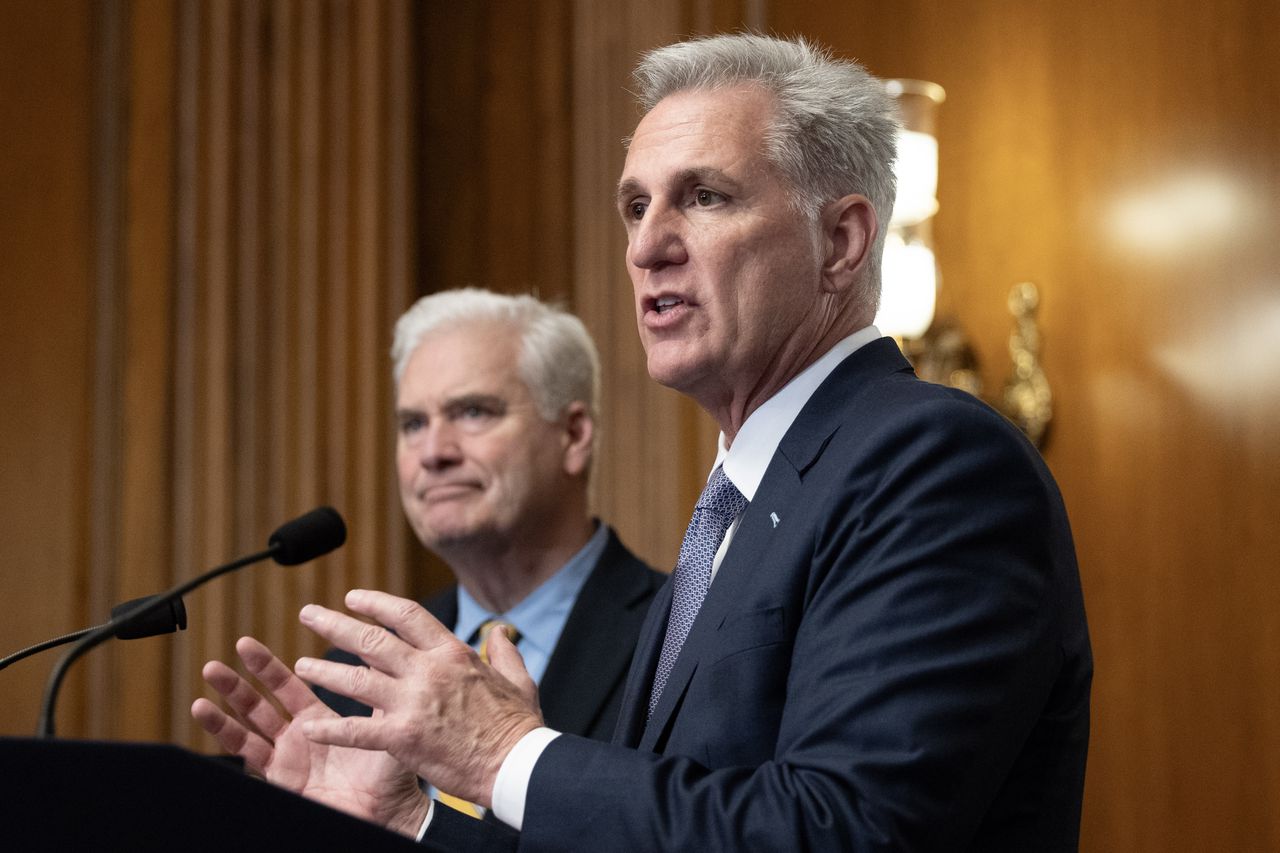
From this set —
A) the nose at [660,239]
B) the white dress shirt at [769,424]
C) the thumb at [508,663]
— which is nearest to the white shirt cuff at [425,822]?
the thumb at [508,663]

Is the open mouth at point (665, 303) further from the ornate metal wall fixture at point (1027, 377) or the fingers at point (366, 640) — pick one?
the ornate metal wall fixture at point (1027, 377)

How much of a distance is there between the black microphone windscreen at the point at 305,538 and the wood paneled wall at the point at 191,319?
253 cm

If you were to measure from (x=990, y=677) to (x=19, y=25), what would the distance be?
158 inches

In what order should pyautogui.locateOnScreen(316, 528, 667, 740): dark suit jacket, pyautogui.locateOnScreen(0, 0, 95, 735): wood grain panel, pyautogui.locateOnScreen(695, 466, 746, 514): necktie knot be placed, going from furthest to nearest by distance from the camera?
pyautogui.locateOnScreen(0, 0, 95, 735): wood grain panel < pyautogui.locateOnScreen(316, 528, 667, 740): dark suit jacket < pyautogui.locateOnScreen(695, 466, 746, 514): necktie knot

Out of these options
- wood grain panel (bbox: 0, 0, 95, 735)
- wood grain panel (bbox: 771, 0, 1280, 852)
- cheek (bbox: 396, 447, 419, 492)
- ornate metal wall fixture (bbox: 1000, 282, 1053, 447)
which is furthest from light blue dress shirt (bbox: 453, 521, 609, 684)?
wood grain panel (bbox: 0, 0, 95, 735)

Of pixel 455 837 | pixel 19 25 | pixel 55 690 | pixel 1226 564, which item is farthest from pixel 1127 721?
pixel 19 25

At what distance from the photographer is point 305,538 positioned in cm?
175

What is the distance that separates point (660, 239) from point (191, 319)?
9.47 feet

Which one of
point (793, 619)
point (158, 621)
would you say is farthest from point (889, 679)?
point (158, 621)

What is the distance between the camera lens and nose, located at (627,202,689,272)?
1.81 meters

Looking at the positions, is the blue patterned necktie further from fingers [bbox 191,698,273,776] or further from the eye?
fingers [bbox 191,698,273,776]

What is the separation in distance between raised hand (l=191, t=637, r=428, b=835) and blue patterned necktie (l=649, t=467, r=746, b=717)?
338mm

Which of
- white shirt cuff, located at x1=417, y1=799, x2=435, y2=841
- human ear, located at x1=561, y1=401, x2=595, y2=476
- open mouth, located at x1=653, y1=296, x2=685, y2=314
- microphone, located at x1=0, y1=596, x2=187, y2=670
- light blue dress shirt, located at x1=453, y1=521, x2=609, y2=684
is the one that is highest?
open mouth, located at x1=653, y1=296, x2=685, y2=314

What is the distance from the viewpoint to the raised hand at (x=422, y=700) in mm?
1398
